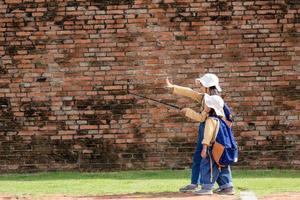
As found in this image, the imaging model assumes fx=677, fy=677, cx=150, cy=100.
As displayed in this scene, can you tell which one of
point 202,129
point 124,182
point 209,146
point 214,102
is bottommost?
point 124,182

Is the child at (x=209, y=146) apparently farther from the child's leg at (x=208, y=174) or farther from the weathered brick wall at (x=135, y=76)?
the weathered brick wall at (x=135, y=76)

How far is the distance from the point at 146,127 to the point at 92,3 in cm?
222

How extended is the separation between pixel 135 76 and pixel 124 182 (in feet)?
6.73

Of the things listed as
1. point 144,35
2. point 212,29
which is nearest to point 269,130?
point 212,29

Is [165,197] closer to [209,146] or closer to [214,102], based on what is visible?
[209,146]

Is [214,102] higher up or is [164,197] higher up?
[214,102]

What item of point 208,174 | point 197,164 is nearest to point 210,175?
point 208,174

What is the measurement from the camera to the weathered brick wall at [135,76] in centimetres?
1091

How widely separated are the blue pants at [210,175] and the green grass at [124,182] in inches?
16.5

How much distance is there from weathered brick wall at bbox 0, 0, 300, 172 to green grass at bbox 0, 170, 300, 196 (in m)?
0.35

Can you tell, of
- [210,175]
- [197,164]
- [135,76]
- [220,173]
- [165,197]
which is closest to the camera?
[165,197]

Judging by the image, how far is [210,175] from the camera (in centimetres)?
796

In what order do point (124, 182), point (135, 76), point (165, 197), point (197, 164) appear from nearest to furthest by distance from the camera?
point (165, 197)
point (197, 164)
point (124, 182)
point (135, 76)

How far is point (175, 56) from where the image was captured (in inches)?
433
